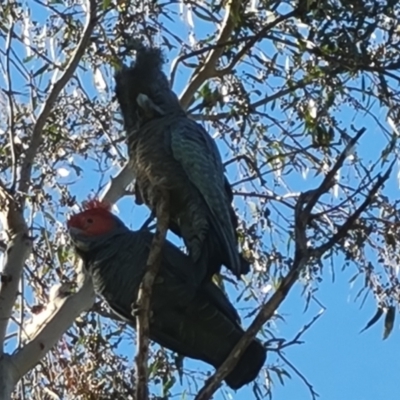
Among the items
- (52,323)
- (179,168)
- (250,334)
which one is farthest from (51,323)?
(250,334)

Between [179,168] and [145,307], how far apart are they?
1.96 feet

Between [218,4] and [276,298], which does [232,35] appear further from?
[276,298]

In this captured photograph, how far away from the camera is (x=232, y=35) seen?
4.76m

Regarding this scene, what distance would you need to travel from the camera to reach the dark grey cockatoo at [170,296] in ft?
11.0

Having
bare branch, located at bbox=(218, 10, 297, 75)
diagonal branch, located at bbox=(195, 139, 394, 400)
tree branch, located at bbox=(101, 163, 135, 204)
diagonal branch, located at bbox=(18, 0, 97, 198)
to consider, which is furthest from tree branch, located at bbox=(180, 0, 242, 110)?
diagonal branch, located at bbox=(195, 139, 394, 400)

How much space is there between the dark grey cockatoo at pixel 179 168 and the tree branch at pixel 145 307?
0.16m

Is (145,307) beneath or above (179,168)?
beneath

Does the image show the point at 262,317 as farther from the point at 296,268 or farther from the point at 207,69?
the point at 207,69

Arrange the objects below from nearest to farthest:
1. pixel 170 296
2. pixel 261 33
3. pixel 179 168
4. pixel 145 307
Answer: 1. pixel 145 307
2. pixel 170 296
3. pixel 179 168
4. pixel 261 33

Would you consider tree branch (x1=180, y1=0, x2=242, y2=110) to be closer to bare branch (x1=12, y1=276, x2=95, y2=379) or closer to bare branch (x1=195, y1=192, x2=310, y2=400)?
bare branch (x1=12, y1=276, x2=95, y2=379)

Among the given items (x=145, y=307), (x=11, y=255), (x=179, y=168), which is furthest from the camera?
(x=11, y=255)

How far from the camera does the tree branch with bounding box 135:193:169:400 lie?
3.04 meters

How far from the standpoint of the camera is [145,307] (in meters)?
3.12

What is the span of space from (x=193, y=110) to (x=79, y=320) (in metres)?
0.86
